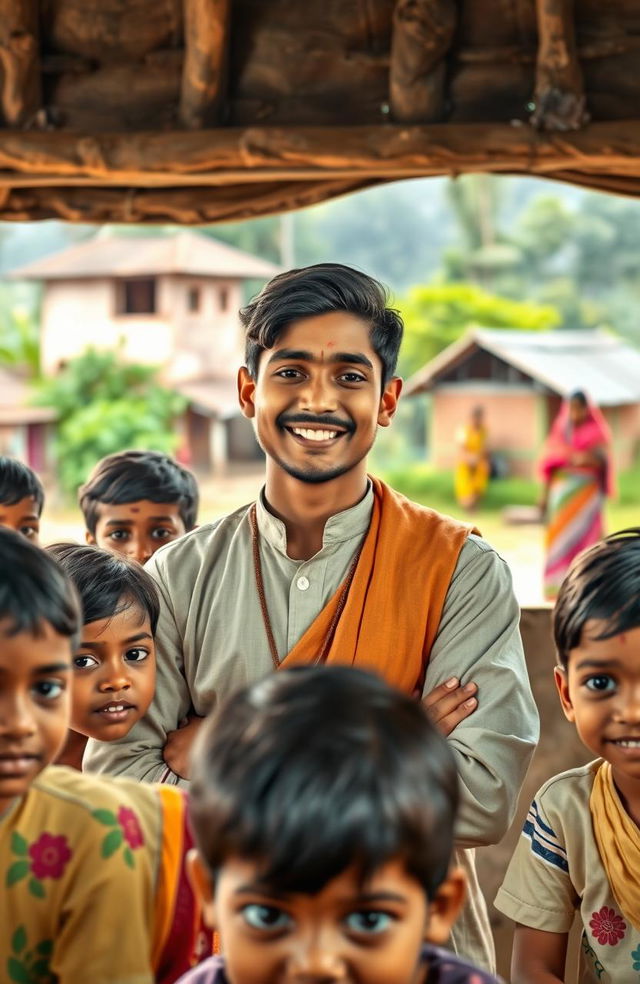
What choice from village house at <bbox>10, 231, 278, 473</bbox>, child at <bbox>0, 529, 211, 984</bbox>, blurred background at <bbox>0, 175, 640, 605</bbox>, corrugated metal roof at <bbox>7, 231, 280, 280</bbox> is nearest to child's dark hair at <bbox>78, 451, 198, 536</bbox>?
child at <bbox>0, 529, 211, 984</bbox>

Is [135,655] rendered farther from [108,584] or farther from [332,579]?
[332,579]

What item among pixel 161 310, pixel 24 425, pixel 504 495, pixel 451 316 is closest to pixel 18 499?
pixel 504 495

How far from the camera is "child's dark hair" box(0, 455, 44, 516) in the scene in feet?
11.5

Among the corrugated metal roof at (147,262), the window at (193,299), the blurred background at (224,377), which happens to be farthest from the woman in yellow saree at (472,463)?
the window at (193,299)

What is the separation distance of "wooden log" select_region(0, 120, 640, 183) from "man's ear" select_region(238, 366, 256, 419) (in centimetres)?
151

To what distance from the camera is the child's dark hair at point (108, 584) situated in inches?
98.4

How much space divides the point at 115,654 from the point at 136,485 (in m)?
1.18

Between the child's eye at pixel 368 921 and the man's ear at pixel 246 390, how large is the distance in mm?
1462

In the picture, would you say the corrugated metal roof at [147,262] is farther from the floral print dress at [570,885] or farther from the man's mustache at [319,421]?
the floral print dress at [570,885]

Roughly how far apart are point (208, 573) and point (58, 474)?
19149mm

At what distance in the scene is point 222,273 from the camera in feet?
71.3

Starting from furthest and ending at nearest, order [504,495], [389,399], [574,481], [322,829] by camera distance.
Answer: [504,495] → [574,481] → [389,399] → [322,829]

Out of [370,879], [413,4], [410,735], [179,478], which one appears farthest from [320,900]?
[413,4]

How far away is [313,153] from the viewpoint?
3973mm
